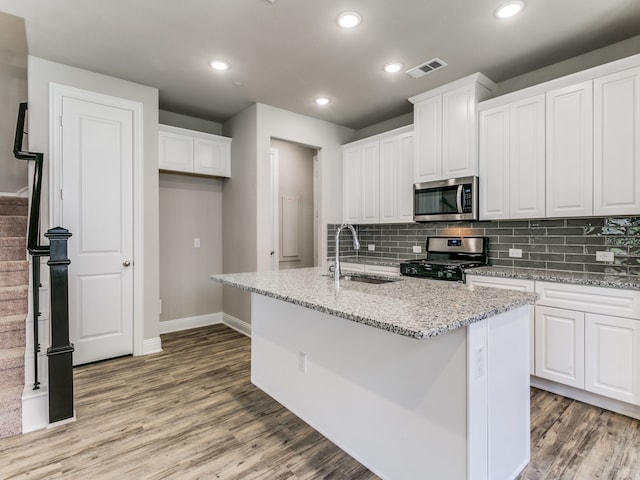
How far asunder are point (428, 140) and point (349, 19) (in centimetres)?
163

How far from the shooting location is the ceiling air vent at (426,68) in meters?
2.98

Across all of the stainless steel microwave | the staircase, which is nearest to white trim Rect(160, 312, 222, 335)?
the staircase

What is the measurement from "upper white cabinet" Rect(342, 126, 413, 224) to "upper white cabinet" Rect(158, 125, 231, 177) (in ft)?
5.36

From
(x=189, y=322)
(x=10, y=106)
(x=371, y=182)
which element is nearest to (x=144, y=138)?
(x=10, y=106)

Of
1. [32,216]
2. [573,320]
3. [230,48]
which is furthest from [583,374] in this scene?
[32,216]

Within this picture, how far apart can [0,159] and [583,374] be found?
6.00 meters

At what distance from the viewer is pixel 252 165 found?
3.97m

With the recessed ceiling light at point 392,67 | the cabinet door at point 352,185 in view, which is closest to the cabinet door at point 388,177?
the cabinet door at point 352,185

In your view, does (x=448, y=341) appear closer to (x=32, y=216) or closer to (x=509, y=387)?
(x=509, y=387)

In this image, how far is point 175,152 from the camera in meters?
3.95

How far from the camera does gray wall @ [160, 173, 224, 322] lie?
13.9 feet

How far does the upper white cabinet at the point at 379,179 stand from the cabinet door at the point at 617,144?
5.69 feet

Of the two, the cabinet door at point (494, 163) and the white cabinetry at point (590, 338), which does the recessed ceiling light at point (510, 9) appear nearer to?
the cabinet door at point (494, 163)

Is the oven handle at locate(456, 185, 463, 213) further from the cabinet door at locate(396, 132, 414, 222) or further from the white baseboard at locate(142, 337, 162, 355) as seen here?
the white baseboard at locate(142, 337, 162, 355)
